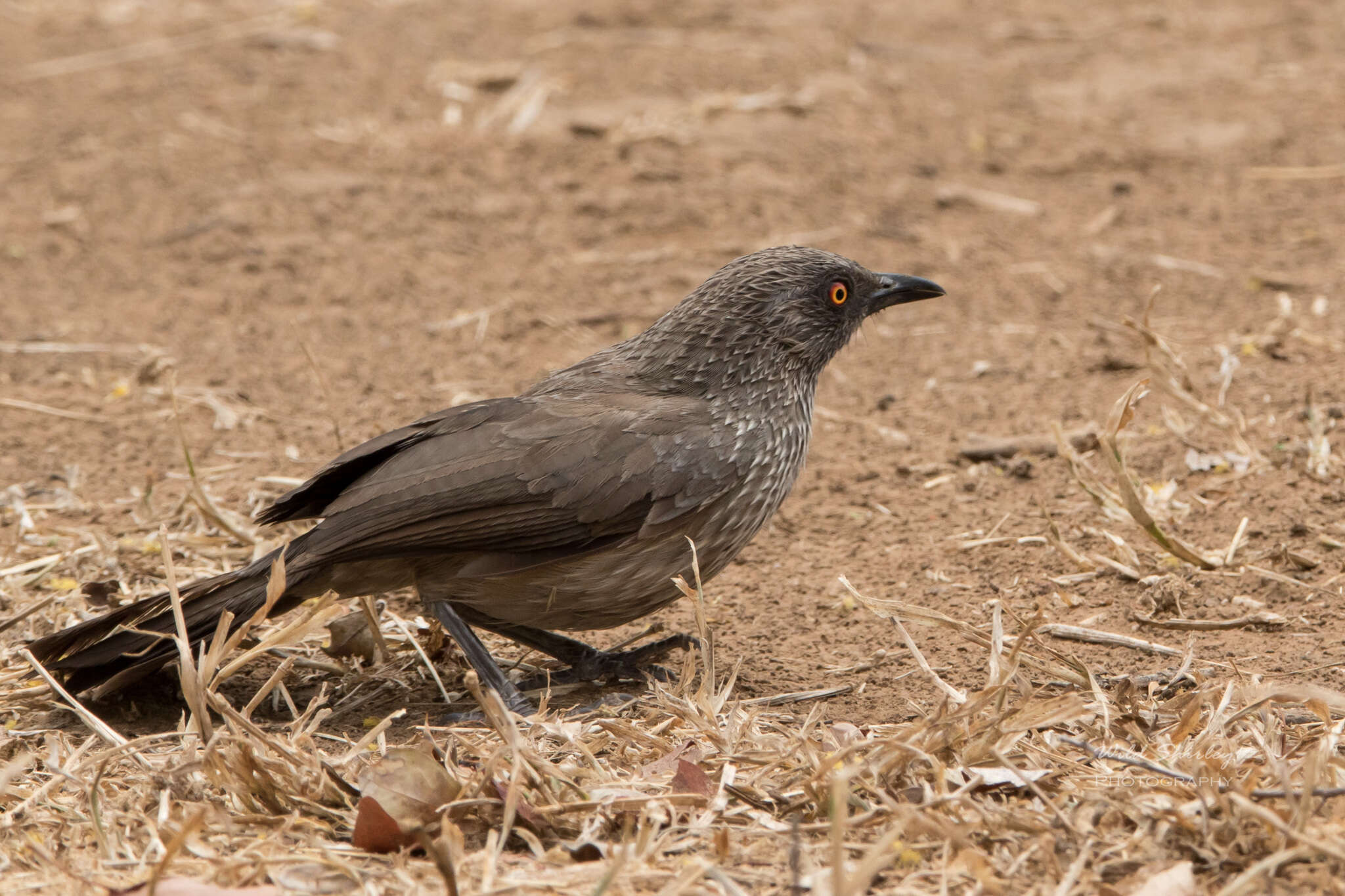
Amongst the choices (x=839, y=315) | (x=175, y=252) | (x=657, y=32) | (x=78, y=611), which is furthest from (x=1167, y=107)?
(x=78, y=611)

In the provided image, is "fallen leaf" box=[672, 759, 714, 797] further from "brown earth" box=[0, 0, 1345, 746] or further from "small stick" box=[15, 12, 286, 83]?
"small stick" box=[15, 12, 286, 83]

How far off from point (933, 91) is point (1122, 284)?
293cm

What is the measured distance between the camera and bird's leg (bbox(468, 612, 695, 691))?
183 inches

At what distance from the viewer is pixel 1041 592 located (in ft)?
15.6

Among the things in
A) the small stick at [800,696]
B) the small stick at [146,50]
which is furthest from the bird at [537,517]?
the small stick at [146,50]

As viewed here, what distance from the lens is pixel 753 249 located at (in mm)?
7793

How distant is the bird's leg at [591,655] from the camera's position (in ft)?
Answer: 15.2

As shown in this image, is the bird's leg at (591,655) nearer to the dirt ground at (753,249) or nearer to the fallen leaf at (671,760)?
the dirt ground at (753,249)

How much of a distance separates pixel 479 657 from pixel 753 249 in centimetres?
394

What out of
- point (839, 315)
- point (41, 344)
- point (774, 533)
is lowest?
point (774, 533)

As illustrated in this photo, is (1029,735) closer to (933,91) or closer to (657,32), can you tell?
(933,91)

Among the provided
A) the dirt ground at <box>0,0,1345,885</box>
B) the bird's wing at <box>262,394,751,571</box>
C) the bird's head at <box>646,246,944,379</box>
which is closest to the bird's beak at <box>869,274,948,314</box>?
the bird's head at <box>646,246,944,379</box>

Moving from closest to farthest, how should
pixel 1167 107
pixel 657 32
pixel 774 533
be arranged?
pixel 774 533 → pixel 1167 107 → pixel 657 32

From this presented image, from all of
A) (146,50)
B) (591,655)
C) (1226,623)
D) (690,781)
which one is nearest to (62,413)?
(591,655)
